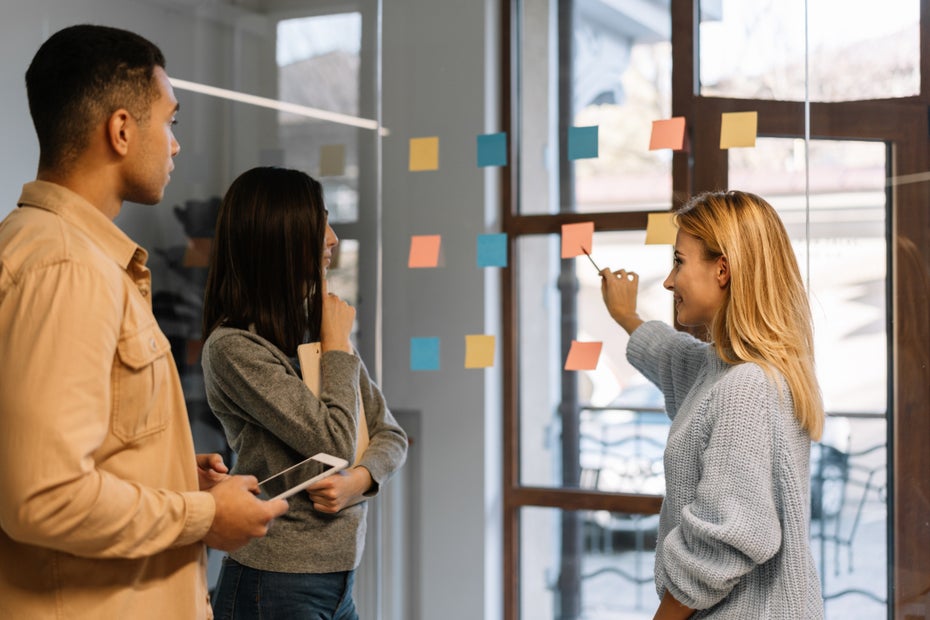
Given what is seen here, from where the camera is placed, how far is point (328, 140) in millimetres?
2797

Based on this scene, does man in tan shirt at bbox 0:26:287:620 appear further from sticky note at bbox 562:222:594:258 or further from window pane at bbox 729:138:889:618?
window pane at bbox 729:138:889:618

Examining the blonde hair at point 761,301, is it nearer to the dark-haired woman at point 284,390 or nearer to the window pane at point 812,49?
the dark-haired woman at point 284,390

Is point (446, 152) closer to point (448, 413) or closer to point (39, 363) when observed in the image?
point (448, 413)

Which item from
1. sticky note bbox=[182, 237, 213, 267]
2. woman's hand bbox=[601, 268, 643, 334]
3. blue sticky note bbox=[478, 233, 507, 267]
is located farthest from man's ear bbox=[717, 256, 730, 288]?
sticky note bbox=[182, 237, 213, 267]

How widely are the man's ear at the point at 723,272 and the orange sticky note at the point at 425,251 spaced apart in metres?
1.19

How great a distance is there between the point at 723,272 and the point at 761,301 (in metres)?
0.09

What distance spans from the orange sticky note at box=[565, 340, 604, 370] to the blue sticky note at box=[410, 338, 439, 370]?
391mm

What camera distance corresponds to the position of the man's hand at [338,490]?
167 centimetres

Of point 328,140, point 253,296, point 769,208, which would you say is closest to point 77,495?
point 253,296

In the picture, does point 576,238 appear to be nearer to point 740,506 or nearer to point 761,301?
point 761,301

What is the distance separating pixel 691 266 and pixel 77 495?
1.04 metres

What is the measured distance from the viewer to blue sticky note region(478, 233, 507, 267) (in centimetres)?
257

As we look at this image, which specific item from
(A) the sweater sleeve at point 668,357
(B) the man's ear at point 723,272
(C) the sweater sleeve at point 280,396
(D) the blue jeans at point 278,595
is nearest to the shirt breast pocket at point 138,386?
(C) the sweater sleeve at point 280,396

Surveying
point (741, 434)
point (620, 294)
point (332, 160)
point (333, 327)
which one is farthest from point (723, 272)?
point (332, 160)
